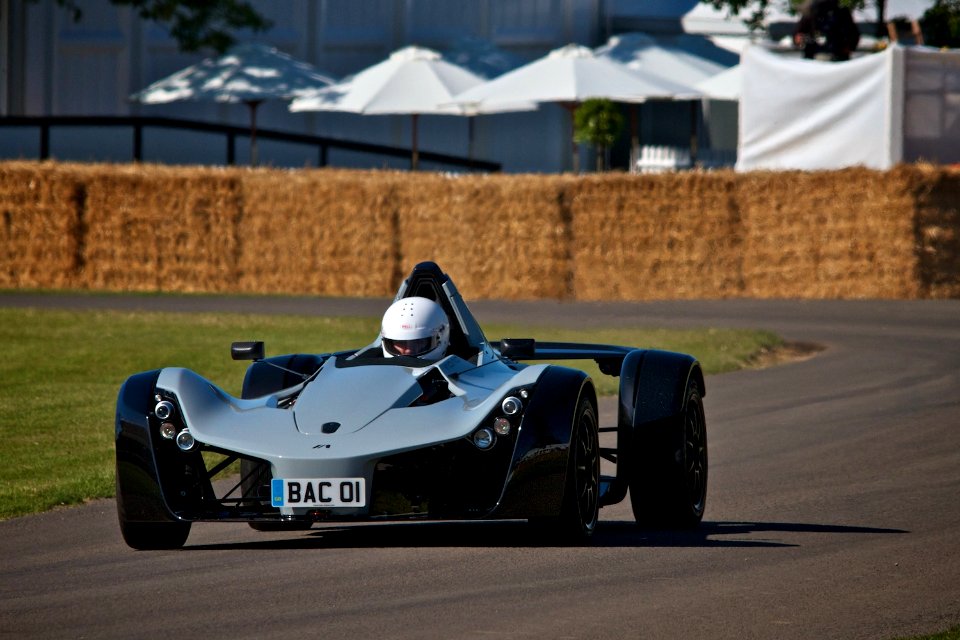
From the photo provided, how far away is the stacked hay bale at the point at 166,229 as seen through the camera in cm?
2764

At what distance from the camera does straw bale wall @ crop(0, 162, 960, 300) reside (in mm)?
25328

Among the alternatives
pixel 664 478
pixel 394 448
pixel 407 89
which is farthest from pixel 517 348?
pixel 407 89

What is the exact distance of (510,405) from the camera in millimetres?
7871

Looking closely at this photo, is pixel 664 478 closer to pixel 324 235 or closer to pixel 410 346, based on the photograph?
pixel 410 346

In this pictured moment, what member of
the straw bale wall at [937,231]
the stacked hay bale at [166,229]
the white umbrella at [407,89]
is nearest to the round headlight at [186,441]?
the straw bale wall at [937,231]

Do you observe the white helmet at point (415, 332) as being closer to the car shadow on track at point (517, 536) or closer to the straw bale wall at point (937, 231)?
the car shadow on track at point (517, 536)

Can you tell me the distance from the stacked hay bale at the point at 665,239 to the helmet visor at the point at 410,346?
1718 cm

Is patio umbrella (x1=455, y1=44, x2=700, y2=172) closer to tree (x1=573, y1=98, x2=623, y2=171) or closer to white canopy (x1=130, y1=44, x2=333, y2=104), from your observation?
tree (x1=573, y1=98, x2=623, y2=171)

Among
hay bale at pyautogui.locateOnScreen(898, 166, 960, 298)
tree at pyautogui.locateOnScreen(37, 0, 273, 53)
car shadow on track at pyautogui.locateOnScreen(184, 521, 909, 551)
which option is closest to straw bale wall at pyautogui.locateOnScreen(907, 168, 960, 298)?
hay bale at pyautogui.locateOnScreen(898, 166, 960, 298)

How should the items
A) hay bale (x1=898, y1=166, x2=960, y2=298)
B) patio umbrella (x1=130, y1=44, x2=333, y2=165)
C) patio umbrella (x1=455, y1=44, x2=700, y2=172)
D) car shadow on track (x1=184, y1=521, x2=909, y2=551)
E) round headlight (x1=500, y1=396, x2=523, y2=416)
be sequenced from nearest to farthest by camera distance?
round headlight (x1=500, y1=396, x2=523, y2=416) < car shadow on track (x1=184, y1=521, x2=909, y2=551) < hay bale (x1=898, y1=166, x2=960, y2=298) < patio umbrella (x1=455, y1=44, x2=700, y2=172) < patio umbrella (x1=130, y1=44, x2=333, y2=165)

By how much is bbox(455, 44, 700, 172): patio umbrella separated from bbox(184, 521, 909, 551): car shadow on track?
2392 cm

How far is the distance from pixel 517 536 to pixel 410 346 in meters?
1.10

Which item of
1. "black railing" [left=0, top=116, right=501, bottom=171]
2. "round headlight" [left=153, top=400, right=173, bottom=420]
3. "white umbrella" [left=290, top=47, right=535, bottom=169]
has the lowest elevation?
"round headlight" [left=153, top=400, right=173, bottom=420]

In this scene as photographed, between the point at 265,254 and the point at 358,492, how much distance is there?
20.2 m
